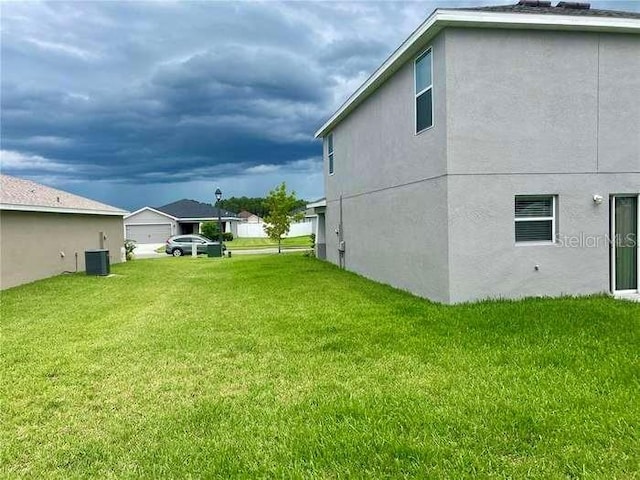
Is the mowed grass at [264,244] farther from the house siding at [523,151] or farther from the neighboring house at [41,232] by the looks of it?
the house siding at [523,151]

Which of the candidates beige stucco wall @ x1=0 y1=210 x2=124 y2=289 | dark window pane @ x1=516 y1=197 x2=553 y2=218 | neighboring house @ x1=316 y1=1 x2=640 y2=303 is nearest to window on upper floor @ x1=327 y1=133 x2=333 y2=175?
neighboring house @ x1=316 y1=1 x2=640 y2=303

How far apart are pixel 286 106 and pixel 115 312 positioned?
52.2 feet

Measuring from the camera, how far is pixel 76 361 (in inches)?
248

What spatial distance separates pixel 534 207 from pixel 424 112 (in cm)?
309

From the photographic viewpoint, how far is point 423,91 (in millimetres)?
10133

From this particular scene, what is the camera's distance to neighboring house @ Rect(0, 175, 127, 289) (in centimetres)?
1398

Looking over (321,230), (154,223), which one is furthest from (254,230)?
(321,230)

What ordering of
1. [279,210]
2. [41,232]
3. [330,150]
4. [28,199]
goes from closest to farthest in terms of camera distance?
1. [28,199]
2. [41,232]
3. [330,150]
4. [279,210]

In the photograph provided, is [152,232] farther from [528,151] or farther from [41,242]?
[528,151]

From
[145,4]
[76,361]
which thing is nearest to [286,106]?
[145,4]

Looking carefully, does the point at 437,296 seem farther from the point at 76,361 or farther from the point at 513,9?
the point at 76,361

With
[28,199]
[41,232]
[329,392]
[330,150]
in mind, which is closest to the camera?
[329,392]

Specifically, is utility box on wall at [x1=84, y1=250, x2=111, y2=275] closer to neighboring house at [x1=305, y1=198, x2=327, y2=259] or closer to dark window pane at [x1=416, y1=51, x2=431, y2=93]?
neighboring house at [x1=305, y1=198, x2=327, y2=259]

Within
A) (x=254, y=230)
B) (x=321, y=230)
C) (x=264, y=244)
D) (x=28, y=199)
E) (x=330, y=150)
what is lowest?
(x=264, y=244)
